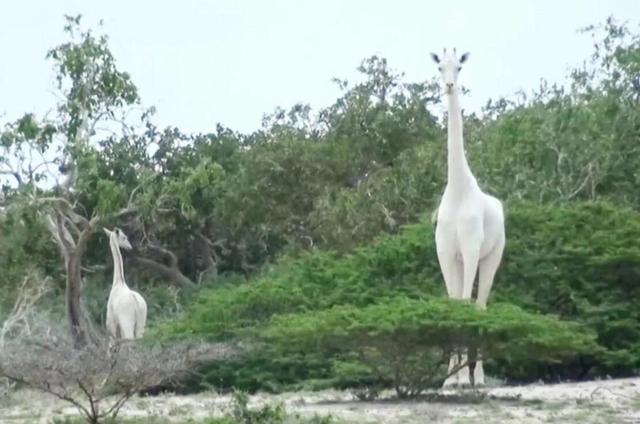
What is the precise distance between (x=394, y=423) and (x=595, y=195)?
58.2 ft

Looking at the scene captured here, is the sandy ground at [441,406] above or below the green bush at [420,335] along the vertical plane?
below

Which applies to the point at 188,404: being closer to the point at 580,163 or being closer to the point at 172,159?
the point at 580,163

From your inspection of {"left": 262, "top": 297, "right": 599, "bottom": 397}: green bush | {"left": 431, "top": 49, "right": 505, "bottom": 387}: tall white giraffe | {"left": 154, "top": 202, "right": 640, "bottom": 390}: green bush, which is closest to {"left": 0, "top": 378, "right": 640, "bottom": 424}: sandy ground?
{"left": 262, "top": 297, "right": 599, "bottom": 397}: green bush

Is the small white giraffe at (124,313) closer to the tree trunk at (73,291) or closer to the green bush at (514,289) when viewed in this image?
the tree trunk at (73,291)

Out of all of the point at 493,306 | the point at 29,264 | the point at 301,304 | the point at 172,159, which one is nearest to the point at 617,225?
the point at 301,304

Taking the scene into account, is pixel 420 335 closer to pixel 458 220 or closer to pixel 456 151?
pixel 458 220

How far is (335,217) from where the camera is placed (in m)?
35.6

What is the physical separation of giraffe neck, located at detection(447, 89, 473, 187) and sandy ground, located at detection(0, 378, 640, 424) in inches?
92.0

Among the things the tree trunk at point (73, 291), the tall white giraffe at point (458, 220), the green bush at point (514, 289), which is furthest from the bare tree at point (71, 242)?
the tall white giraffe at point (458, 220)

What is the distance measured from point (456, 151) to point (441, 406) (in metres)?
3.81

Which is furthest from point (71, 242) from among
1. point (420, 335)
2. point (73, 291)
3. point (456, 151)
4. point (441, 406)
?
point (441, 406)

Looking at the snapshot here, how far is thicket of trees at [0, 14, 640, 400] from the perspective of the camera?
2133cm

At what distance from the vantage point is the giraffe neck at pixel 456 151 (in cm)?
1844

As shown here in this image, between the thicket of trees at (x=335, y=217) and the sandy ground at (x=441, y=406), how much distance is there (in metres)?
0.55
